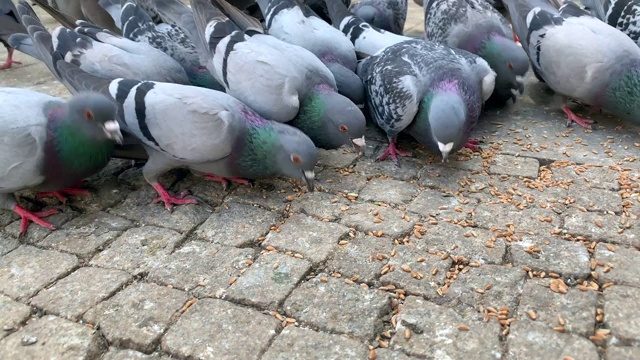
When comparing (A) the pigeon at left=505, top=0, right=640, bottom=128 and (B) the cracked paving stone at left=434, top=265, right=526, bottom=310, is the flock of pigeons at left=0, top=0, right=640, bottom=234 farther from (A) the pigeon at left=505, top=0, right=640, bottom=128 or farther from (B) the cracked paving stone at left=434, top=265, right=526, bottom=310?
(B) the cracked paving stone at left=434, top=265, right=526, bottom=310

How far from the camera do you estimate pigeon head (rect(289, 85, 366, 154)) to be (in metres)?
4.11

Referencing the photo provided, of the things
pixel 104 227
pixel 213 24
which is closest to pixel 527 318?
pixel 104 227

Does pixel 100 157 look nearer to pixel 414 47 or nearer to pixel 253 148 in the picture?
pixel 253 148

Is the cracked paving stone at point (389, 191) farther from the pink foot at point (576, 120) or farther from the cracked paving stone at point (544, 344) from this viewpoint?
the pink foot at point (576, 120)

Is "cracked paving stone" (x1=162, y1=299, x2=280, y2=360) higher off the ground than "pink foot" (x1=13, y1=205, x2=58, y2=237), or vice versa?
"cracked paving stone" (x1=162, y1=299, x2=280, y2=360)

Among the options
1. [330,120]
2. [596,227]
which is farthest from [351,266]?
[596,227]

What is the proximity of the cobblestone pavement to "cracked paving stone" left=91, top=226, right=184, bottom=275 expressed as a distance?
12mm

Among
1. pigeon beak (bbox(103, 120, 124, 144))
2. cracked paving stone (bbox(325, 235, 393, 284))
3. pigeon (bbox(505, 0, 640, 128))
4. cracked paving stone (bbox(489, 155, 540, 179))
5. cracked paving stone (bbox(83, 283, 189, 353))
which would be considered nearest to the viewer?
cracked paving stone (bbox(83, 283, 189, 353))

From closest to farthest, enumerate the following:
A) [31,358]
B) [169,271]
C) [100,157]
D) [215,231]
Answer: [31,358]
[169,271]
[215,231]
[100,157]

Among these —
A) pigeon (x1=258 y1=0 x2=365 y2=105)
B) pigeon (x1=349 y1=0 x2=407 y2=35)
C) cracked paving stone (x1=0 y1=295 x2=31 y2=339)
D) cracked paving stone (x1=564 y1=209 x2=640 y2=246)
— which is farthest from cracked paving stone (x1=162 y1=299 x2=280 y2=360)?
pigeon (x1=349 y1=0 x2=407 y2=35)

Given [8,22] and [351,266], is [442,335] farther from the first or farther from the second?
A: [8,22]

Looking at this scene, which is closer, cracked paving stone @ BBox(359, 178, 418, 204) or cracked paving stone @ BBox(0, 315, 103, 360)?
cracked paving stone @ BBox(0, 315, 103, 360)

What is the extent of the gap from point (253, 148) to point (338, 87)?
4.27 ft

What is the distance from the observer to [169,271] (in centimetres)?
310
